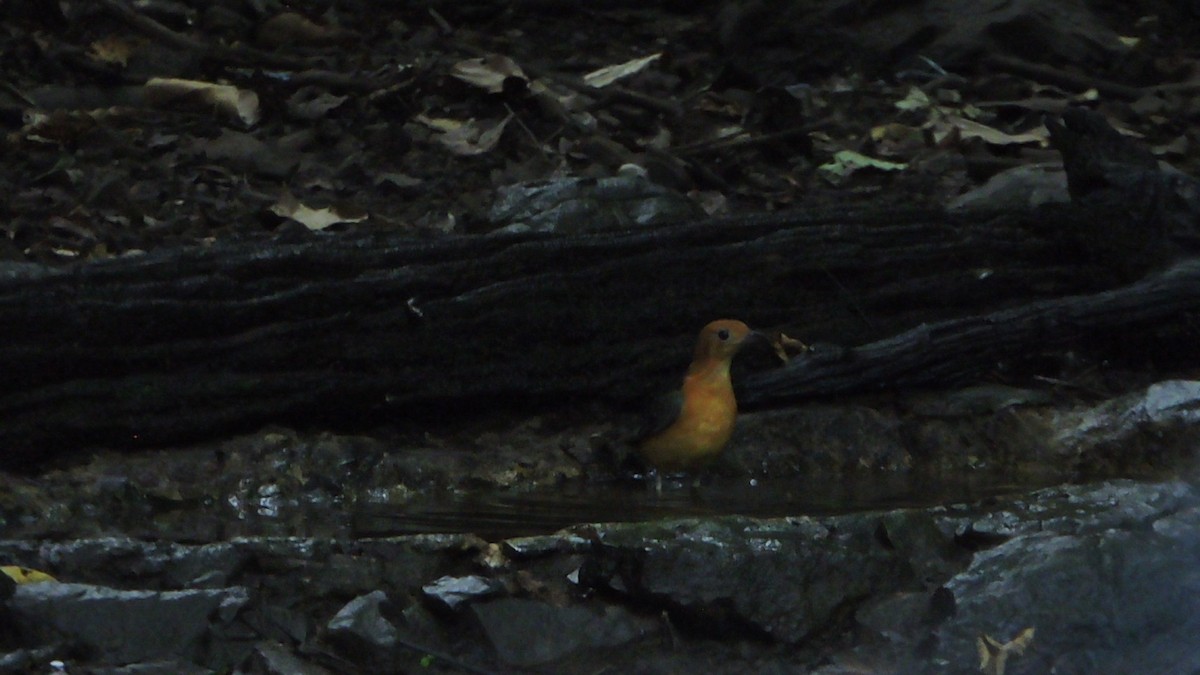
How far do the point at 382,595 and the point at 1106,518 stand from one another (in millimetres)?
1634

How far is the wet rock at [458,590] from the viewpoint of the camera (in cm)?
340

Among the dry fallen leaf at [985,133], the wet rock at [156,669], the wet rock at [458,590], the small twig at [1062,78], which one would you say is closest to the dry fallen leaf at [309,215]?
the dry fallen leaf at [985,133]

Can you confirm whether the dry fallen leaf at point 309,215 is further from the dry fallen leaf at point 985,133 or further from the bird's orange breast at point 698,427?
the dry fallen leaf at point 985,133

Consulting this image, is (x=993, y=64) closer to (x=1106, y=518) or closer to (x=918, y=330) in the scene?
(x=918, y=330)

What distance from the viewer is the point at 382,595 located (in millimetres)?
3443

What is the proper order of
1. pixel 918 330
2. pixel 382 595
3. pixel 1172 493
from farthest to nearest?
1. pixel 918 330
2. pixel 1172 493
3. pixel 382 595

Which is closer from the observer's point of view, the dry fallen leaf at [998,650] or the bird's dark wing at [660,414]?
the dry fallen leaf at [998,650]

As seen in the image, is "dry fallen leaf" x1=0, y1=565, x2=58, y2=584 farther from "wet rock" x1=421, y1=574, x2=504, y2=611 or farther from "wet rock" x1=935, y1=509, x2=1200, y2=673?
"wet rock" x1=935, y1=509, x2=1200, y2=673

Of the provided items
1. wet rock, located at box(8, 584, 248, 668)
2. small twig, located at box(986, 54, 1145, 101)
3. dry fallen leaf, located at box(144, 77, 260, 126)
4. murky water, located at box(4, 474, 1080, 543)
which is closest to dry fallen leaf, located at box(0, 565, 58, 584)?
wet rock, located at box(8, 584, 248, 668)

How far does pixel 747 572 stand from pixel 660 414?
2.37m

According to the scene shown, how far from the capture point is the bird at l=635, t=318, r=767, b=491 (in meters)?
5.77

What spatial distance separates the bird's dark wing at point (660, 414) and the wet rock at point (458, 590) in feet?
7.62

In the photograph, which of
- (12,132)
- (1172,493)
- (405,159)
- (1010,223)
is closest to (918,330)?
(1010,223)

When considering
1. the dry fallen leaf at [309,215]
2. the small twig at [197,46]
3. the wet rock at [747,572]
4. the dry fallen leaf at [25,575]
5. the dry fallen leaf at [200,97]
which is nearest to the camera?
the dry fallen leaf at [25,575]
